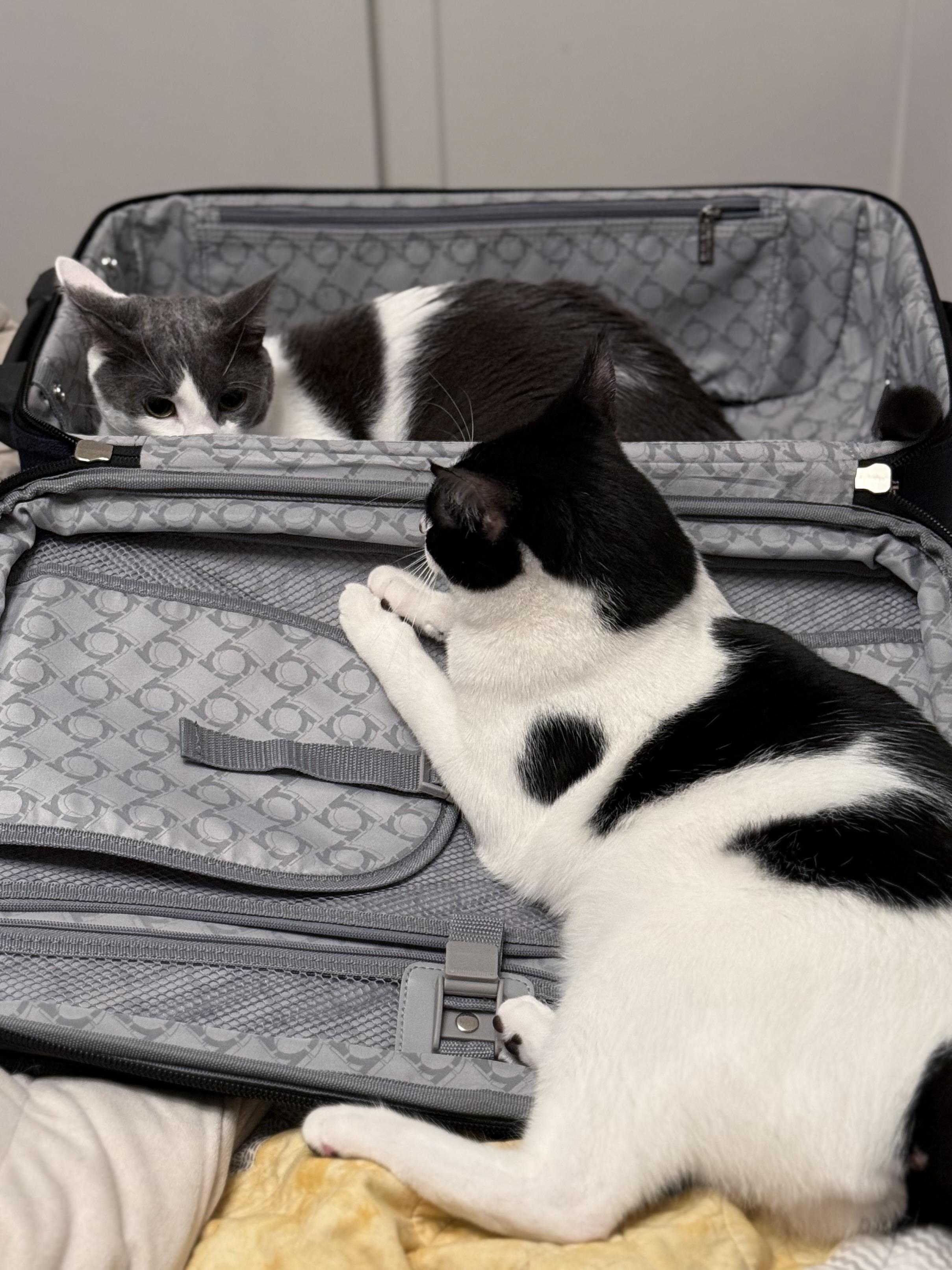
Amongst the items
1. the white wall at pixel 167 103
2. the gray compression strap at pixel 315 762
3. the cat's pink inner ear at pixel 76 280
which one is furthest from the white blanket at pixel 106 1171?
the white wall at pixel 167 103

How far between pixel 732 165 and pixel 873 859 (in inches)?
67.0

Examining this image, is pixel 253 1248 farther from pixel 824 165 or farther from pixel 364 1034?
pixel 824 165

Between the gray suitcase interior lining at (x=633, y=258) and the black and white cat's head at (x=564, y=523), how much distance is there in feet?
2.65

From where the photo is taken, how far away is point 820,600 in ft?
3.78

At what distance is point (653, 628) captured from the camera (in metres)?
0.98

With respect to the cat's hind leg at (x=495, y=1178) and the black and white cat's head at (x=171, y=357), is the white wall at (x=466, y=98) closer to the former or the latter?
the black and white cat's head at (x=171, y=357)

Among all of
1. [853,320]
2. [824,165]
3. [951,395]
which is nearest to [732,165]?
[824,165]

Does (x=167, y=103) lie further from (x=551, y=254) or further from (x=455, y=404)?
(x=455, y=404)

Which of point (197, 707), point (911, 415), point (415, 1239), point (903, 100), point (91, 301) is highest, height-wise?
point (903, 100)

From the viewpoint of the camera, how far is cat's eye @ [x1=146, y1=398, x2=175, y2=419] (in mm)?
1301

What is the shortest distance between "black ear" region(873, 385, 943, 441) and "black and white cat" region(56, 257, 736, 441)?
0.22 metres

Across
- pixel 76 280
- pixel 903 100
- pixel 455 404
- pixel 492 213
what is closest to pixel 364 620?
pixel 455 404

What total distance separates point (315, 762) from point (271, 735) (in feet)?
0.20

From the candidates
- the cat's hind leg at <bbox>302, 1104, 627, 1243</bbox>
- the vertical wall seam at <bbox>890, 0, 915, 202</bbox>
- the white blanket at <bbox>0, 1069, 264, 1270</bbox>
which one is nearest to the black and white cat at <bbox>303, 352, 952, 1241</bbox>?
the cat's hind leg at <bbox>302, 1104, 627, 1243</bbox>
